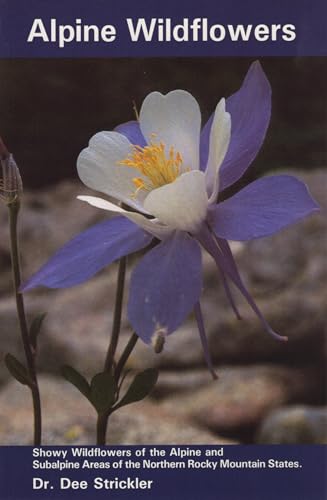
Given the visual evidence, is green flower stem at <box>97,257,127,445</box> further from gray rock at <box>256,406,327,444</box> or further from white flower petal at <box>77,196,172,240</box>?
gray rock at <box>256,406,327,444</box>

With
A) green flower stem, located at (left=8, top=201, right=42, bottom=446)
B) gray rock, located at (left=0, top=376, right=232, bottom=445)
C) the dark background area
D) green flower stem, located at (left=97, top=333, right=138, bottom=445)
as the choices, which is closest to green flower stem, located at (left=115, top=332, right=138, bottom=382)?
green flower stem, located at (left=97, top=333, right=138, bottom=445)

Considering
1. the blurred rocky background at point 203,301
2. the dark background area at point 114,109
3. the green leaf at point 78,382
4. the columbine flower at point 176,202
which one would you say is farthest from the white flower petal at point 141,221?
the dark background area at point 114,109

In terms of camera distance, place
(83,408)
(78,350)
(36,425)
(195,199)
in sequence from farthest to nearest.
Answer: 1. (78,350)
2. (83,408)
3. (36,425)
4. (195,199)

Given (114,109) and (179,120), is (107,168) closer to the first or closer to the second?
(179,120)

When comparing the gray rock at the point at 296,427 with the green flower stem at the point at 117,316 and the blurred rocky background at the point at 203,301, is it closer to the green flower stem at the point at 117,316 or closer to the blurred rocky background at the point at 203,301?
the blurred rocky background at the point at 203,301

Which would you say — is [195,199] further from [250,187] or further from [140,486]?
[140,486]

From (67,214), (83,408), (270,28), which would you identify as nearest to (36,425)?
(83,408)
